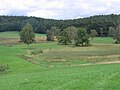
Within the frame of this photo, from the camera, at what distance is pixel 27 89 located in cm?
1755

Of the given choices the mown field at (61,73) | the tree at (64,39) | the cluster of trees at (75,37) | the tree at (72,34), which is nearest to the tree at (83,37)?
the cluster of trees at (75,37)

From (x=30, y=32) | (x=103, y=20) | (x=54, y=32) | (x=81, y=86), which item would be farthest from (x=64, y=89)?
(x=103, y=20)

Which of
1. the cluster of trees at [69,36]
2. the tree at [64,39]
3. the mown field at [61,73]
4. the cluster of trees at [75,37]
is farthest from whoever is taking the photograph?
A: the tree at [64,39]

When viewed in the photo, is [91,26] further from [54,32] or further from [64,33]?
[64,33]

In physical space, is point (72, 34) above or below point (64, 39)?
above

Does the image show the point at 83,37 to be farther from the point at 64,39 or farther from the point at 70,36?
the point at 64,39

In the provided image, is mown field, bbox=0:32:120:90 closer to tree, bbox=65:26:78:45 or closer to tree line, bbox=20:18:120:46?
tree line, bbox=20:18:120:46

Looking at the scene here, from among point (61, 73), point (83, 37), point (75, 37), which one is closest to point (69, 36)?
point (75, 37)

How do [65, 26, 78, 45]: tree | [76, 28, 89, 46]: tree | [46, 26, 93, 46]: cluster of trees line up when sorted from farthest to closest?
[65, 26, 78, 45]: tree < [46, 26, 93, 46]: cluster of trees < [76, 28, 89, 46]: tree

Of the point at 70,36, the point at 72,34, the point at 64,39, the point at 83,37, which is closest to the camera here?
the point at 83,37

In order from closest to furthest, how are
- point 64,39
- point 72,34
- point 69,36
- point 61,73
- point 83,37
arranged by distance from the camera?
point 61,73
point 83,37
point 72,34
point 69,36
point 64,39

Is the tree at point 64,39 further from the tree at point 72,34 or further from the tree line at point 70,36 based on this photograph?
the tree at point 72,34

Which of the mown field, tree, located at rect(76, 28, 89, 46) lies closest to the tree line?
tree, located at rect(76, 28, 89, 46)

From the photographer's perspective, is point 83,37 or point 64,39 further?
point 64,39
